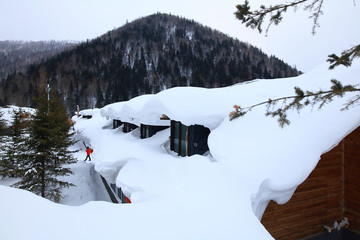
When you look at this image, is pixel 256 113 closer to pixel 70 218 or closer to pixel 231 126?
pixel 231 126

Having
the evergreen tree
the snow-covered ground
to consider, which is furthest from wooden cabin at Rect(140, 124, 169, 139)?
the evergreen tree

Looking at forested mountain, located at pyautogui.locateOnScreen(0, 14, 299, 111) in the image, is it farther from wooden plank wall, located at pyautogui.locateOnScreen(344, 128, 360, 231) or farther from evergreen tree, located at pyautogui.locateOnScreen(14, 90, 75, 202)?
wooden plank wall, located at pyautogui.locateOnScreen(344, 128, 360, 231)

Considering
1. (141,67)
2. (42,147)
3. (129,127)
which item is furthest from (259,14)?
(141,67)

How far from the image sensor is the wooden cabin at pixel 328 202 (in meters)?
6.27

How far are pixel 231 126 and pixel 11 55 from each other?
17117cm

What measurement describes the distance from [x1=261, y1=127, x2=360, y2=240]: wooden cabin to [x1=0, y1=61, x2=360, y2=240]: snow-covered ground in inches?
69.9

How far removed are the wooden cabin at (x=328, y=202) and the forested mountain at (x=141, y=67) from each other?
2358 inches

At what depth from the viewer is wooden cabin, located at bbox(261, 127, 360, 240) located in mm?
6270

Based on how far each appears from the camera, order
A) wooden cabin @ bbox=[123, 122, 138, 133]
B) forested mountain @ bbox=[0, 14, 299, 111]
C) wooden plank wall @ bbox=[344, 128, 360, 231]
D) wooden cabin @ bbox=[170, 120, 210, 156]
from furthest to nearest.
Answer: forested mountain @ bbox=[0, 14, 299, 111] < wooden cabin @ bbox=[123, 122, 138, 133] < wooden cabin @ bbox=[170, 120, 210, 156] < wooden plank wall @ bbox=[344, 128, 360, 231]

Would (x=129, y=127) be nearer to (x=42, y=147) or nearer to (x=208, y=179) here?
(x=42, y=147)

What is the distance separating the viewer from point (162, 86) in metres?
78.5

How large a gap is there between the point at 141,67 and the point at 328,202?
84.3 meters

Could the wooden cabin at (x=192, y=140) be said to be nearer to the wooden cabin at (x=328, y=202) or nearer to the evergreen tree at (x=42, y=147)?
the wooden cabin at (x=328, y=202)

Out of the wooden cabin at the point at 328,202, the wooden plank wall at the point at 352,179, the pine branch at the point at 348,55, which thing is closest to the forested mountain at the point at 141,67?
the wooden cabin at the point at 328,202
